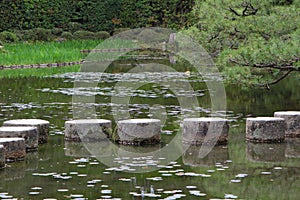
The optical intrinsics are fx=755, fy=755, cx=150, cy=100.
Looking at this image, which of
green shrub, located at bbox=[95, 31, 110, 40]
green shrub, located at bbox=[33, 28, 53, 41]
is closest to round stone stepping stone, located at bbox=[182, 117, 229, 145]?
green shrub, located at bbox=[33, 28, 53, 41]

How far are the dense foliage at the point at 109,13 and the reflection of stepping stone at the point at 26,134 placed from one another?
26.1 metres

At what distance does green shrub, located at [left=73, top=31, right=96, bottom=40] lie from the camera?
116ft

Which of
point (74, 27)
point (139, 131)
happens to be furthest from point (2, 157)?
point (74, 27)

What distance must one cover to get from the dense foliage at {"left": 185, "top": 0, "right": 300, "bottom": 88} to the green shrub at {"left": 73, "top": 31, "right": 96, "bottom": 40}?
19.5 metres

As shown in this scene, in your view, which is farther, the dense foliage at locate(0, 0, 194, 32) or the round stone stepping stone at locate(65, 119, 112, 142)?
the dense foliage at locate(0, 0, 194, 32)

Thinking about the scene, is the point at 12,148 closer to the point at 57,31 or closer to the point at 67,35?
the point at 67,35

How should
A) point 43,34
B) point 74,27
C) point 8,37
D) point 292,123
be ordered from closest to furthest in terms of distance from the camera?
point 292,123 < point 8,37 < point 43,34 < point 74,27

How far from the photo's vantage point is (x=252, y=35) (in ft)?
47.8

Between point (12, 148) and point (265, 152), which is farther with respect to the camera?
point (265, 152)

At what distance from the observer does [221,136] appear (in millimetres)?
11273

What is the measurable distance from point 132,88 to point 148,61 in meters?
9.44

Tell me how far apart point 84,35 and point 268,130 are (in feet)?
82.2

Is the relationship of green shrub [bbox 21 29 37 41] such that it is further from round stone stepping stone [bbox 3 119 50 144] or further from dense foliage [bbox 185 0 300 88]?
Result: round stone stepping stone [bbox 3 119 50 144]

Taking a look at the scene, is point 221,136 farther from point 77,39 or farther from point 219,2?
point 77,39
